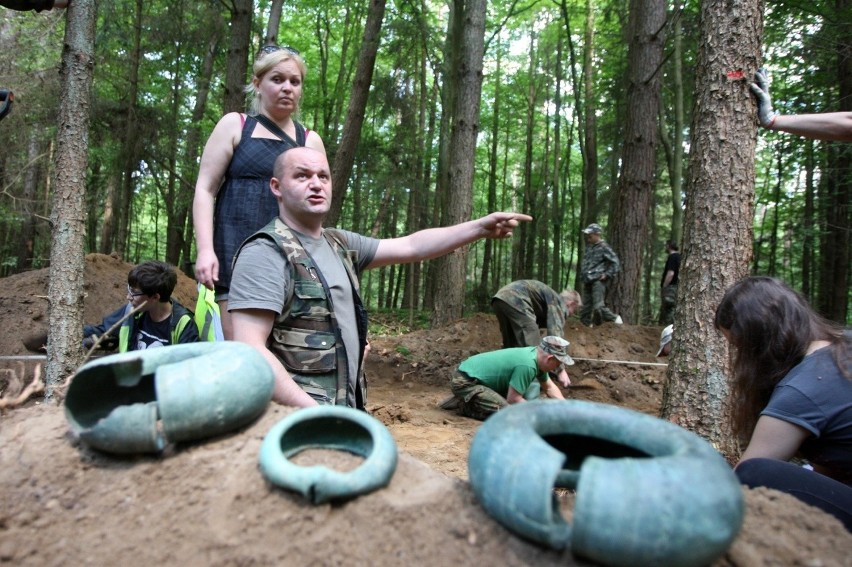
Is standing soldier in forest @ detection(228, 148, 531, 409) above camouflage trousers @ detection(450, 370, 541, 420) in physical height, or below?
above

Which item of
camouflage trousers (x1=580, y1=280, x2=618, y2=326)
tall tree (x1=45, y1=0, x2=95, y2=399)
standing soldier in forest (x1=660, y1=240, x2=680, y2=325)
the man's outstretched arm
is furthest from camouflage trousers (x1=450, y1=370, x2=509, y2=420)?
standing soldier in forest (x1=660, y1=240, x2=680, y2=325)

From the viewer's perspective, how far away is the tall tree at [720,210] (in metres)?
3.76

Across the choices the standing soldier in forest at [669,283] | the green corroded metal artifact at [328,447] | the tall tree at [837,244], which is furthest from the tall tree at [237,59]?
the tall tree at [837,244]

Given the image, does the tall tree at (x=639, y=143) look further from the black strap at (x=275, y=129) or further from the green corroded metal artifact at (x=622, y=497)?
the green corroded metal artifact at (x=622, y=497)

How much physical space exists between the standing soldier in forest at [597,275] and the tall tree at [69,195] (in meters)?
8.06

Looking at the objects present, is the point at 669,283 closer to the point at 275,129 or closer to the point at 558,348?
the point at 558,348

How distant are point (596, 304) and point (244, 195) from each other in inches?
348

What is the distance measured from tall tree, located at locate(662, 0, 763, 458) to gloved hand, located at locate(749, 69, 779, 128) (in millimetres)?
53

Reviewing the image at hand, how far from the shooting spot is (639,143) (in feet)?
33.2

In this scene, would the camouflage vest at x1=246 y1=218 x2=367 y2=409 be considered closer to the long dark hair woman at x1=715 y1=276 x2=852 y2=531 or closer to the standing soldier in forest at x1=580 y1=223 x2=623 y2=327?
the long dark hair woman at x1=715 y1=276 x2=852 y2=531

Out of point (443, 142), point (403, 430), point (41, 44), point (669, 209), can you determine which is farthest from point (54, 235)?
point (669, 209)

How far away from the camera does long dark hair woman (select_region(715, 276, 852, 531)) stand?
197cm

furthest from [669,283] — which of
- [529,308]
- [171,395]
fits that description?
[171,395]

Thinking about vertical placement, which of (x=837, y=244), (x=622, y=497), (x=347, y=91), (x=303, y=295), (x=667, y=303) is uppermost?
(x=347, y=91)
